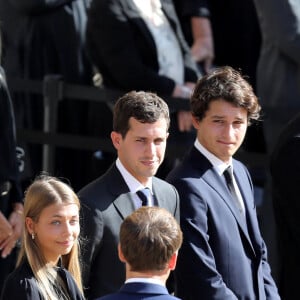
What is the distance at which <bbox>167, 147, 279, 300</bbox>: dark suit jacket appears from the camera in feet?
14.7

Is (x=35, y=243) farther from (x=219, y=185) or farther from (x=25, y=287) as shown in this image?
(x=219, y=185)

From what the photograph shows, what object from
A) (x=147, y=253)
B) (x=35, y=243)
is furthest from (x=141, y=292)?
(x=35, y=243)

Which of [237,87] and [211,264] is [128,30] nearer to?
[237,87]

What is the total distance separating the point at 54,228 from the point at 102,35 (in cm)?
240

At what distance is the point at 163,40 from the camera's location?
21.4 ft

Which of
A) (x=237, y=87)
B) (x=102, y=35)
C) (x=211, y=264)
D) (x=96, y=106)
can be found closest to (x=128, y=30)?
(x=102, y=35)

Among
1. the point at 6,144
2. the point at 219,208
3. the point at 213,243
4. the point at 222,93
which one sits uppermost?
the point at 222,93

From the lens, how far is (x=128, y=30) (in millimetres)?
6359

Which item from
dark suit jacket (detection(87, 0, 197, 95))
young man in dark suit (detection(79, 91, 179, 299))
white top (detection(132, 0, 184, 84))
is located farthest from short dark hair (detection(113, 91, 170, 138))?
white top (detection(132, 0, 184, 84))

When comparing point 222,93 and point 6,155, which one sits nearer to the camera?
Answer: point 222,93

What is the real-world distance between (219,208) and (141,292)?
1.12 m

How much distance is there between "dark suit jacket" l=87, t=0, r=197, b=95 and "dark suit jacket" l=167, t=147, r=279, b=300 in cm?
165

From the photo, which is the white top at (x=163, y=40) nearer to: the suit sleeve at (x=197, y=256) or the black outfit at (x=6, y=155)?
the black outfit at (x=6, y=155)

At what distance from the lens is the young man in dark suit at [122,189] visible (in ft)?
14.2
